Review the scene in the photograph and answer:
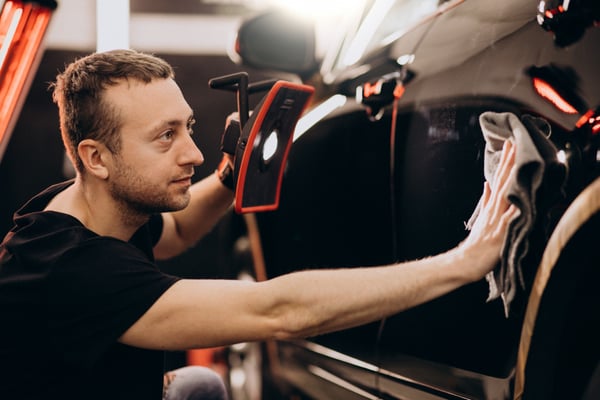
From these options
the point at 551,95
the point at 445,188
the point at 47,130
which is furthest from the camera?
the point at 47,130

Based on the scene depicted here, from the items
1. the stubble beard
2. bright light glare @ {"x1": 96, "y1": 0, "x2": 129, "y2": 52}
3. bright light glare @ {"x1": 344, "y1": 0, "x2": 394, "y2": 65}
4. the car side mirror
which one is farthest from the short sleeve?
bright light glare @ {"x1": 96, "y1": 0, "x2": 129, "y2": 52}

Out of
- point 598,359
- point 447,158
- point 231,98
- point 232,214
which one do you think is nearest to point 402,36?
point 447,158

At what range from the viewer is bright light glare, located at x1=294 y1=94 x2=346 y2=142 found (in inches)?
74.7

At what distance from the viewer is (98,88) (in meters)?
1.59

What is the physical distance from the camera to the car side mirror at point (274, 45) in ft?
7.38

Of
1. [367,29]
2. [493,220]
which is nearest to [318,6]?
[367,29]

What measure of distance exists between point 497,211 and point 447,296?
22 cm

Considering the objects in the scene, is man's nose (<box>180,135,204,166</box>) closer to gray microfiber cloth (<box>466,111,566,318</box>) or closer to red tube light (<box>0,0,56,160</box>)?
red tube light (<box>0,0,56,160</box>)

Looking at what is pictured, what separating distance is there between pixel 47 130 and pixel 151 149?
3.82 m

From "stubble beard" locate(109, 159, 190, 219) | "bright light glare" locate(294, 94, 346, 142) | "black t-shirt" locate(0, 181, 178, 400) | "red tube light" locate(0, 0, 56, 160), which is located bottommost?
"black t-shirt" locate(0, 181, 178, 400)

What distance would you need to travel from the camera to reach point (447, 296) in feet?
4.31

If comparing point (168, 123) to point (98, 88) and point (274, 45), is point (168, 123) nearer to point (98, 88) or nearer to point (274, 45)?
point (98, 88)

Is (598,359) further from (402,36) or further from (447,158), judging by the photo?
(402,36)

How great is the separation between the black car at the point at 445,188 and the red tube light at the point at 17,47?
0.60 m
